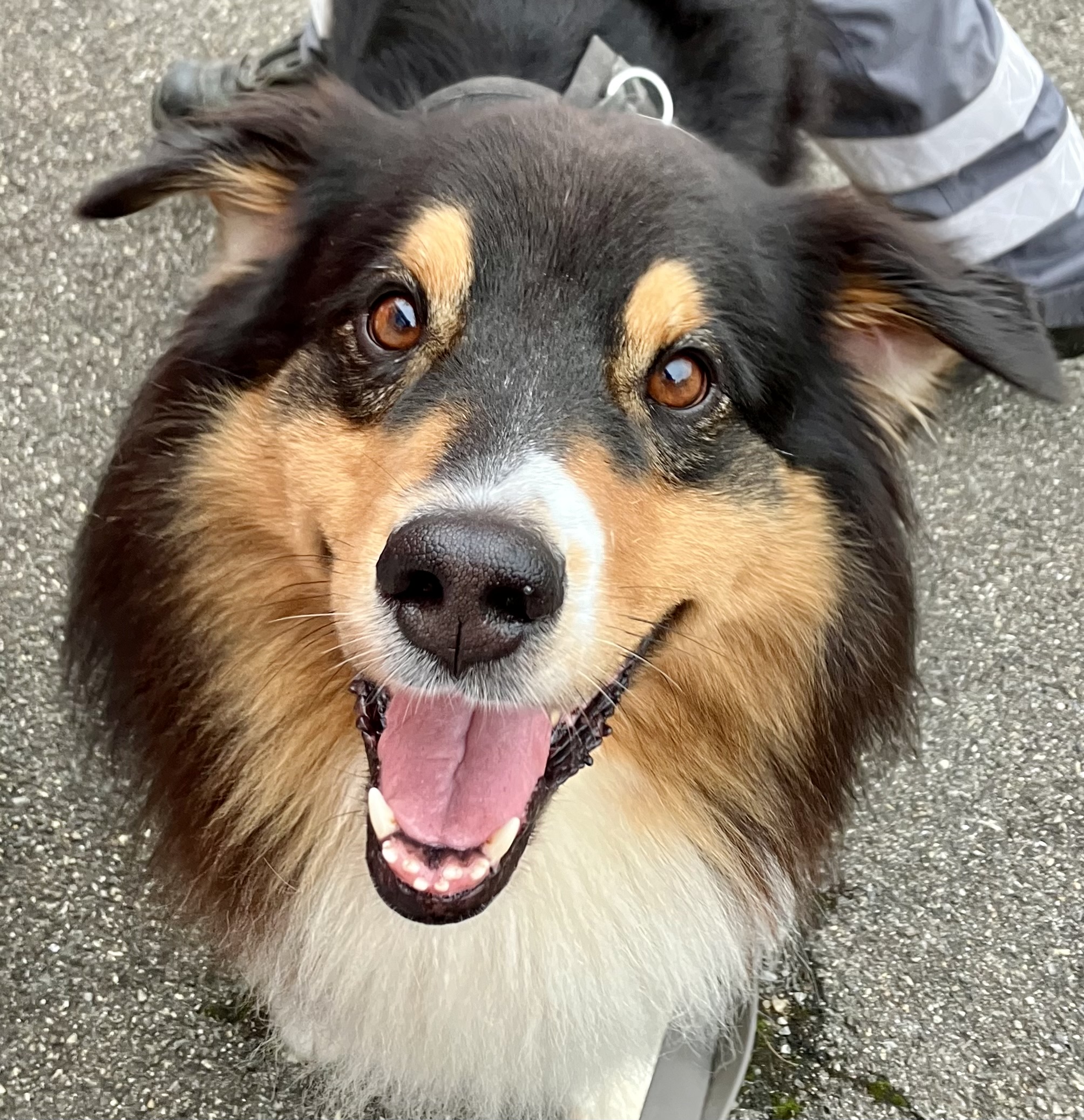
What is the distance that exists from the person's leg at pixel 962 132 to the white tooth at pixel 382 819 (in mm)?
1780

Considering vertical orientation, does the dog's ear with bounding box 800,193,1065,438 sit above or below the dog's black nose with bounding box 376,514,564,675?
above

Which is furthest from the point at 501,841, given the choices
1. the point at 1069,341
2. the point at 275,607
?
the point at 1069,341

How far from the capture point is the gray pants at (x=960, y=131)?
8.00 feet

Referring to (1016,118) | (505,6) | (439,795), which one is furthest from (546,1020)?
(1016,118)

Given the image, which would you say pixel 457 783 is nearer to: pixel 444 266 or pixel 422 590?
pixel 422 590

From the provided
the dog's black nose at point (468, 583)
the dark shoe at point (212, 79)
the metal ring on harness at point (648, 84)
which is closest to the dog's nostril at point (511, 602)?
the dog's black nose at point (468, 583)

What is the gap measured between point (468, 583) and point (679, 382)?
0.46 meters

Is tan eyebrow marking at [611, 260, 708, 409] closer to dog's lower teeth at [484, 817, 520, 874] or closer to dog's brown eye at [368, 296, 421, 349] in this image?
dog's brown eye at [368, 296, 421, 349]

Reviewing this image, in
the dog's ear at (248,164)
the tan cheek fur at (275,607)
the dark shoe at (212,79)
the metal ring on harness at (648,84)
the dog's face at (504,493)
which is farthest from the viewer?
the dark shoe at (212,79)

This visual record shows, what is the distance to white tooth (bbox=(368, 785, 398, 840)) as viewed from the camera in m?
1.33

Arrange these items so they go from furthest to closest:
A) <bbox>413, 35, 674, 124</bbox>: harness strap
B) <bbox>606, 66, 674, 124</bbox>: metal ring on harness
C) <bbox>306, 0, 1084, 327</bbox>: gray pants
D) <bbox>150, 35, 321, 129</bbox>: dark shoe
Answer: <bbox>150, 35, 321, 129</bbox>: dark shoe
<bbox>306, 0, 1084, 327</bbox>: gray pants
<bbox>606, 66, 674, 124</bbox>: metal ring on harness
<bbox>413, 35, 674, 124</bbox>: harness strap

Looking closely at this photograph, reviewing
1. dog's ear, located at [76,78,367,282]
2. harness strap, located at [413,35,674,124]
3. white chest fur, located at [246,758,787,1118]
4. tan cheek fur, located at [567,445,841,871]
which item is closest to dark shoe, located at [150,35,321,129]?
harness strap, located at [413,35,674,124]

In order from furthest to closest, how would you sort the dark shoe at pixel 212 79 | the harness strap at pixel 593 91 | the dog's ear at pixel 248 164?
the dark shoe at pixel 212 79, the harness strap at pixel 593 91, the dog's ear at pixel 248 164

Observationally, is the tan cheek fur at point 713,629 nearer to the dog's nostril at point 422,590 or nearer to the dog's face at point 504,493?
the dog's face at point 504,493
